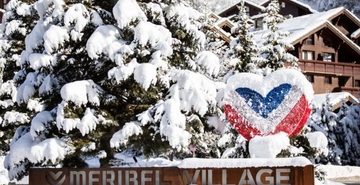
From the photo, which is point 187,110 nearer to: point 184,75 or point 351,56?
point 184,75

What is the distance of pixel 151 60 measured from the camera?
11797 millimetres

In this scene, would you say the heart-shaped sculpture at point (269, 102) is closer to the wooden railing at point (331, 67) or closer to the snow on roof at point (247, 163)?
the snow on roof at point (247, 163)

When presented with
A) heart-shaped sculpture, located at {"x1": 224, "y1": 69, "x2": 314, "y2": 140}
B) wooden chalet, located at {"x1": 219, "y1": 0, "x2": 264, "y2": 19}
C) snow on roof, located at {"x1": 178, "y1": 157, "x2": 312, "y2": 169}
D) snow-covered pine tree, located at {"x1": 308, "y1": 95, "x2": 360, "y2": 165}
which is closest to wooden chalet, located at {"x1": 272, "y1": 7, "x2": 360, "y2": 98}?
snow-covered pine tree, located at {"x1": 308, "y1": 95, "x2": 360, "y2": 165}

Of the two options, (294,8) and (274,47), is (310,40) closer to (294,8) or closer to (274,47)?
(294,8)

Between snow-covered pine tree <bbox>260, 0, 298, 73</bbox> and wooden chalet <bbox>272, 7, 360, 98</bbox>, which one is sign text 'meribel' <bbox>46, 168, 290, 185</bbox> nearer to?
snow-covered pine tree <bbox>260, 0, 298, 73</bbox>

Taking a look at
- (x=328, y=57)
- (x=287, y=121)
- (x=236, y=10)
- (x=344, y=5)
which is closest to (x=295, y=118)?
(x=287, y=121)

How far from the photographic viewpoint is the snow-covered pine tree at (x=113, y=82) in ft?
37.3

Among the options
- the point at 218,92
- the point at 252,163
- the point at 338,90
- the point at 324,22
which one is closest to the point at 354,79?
the point at 338,90

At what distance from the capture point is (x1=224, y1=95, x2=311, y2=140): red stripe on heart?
9.07 meters

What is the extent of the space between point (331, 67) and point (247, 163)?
39.7 m

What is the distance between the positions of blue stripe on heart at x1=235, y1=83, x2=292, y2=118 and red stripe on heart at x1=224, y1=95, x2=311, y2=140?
242 mm

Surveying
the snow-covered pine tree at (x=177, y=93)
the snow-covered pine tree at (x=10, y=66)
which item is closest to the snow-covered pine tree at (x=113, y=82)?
the snow-covered pine tree at (x=177, y=93)

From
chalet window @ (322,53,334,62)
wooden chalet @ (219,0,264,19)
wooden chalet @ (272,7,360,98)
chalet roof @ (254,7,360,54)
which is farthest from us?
wooden chalet @ (219,0,264,19)

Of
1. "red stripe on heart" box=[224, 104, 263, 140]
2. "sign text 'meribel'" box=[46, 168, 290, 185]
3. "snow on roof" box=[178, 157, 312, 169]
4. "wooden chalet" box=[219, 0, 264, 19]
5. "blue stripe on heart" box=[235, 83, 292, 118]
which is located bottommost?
"sign text 'meribel'" box=[46, 168, 290, 185]
